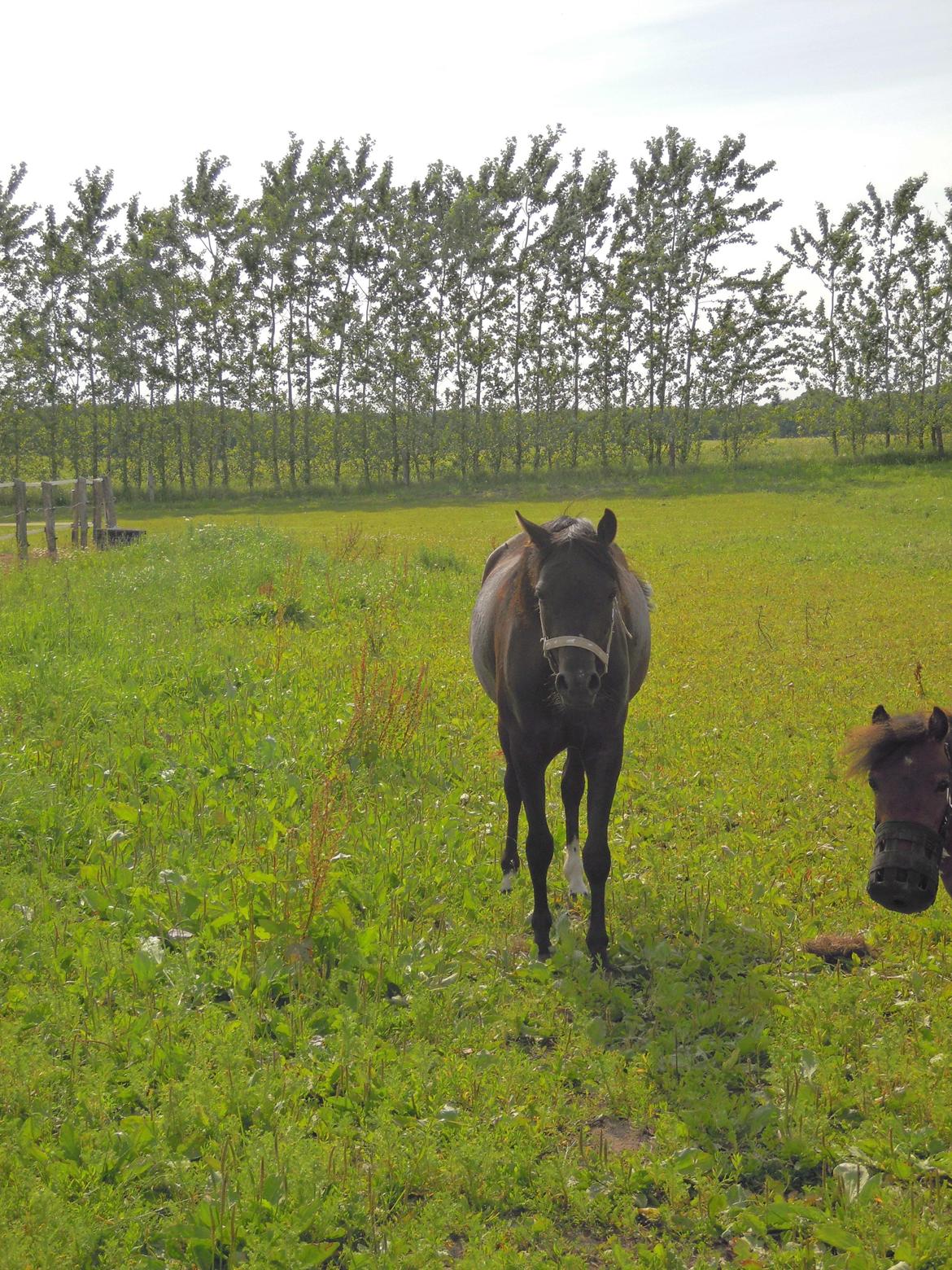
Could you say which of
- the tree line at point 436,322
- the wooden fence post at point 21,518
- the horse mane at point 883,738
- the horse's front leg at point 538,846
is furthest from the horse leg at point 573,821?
the tree line at point 436,322

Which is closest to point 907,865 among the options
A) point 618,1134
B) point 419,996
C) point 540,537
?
point 618,1134

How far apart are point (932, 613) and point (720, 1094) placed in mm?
11431

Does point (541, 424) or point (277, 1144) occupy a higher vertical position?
point (541, 424)

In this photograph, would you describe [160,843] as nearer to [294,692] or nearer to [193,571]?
[294,692]

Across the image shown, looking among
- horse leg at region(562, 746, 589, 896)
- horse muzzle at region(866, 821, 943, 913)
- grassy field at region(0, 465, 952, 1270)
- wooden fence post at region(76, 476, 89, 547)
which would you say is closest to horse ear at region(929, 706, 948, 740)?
horse muzzle at region(866, 821, 943, 913)

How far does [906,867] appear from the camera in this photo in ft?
11.6

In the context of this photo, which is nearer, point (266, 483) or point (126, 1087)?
point (126, 1087)

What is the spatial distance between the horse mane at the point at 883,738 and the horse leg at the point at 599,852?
4.35 feet

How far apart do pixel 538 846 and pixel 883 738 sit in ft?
6.42

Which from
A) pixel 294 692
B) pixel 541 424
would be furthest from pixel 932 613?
pixel 541 424

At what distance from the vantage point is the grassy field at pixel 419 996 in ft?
10.0

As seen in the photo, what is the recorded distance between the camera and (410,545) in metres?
23.0

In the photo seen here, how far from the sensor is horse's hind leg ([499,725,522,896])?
18.9 feet

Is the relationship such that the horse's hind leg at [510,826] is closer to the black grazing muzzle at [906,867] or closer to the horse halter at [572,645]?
the horse halter at [572,645]
